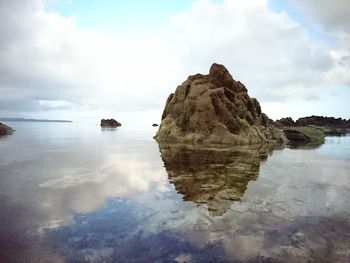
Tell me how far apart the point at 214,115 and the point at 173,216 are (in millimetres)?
28235

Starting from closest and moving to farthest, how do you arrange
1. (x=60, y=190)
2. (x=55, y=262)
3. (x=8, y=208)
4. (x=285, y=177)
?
1. (x=55, y=262)
2. (x=8, y=208)
3. (x=60, y=190)
4. (x=285, y=177)

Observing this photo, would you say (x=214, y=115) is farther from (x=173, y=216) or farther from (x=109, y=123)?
(x=109, y=123)

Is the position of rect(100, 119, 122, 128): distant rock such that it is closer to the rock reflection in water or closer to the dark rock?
the dark rock

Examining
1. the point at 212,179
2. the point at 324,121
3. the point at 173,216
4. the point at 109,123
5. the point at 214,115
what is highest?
the point at 324,121

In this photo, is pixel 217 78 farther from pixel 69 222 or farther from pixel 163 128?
pixel 69 222

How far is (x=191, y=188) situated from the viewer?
12102 mm

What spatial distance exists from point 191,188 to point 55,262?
275 inches

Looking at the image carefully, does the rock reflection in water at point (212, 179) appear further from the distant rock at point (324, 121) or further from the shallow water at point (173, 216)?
the distant rock at point (324, 121)

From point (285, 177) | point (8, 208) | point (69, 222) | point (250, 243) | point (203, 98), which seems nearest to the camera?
point (250, 243)

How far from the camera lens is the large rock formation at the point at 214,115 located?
35725 millimetres

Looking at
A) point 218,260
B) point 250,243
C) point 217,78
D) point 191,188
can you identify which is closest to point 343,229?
point 250,243

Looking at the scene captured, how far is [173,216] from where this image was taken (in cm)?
868

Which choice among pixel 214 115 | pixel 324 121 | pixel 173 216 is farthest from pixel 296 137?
pixel 324 121

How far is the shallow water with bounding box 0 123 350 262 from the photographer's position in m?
6.33
